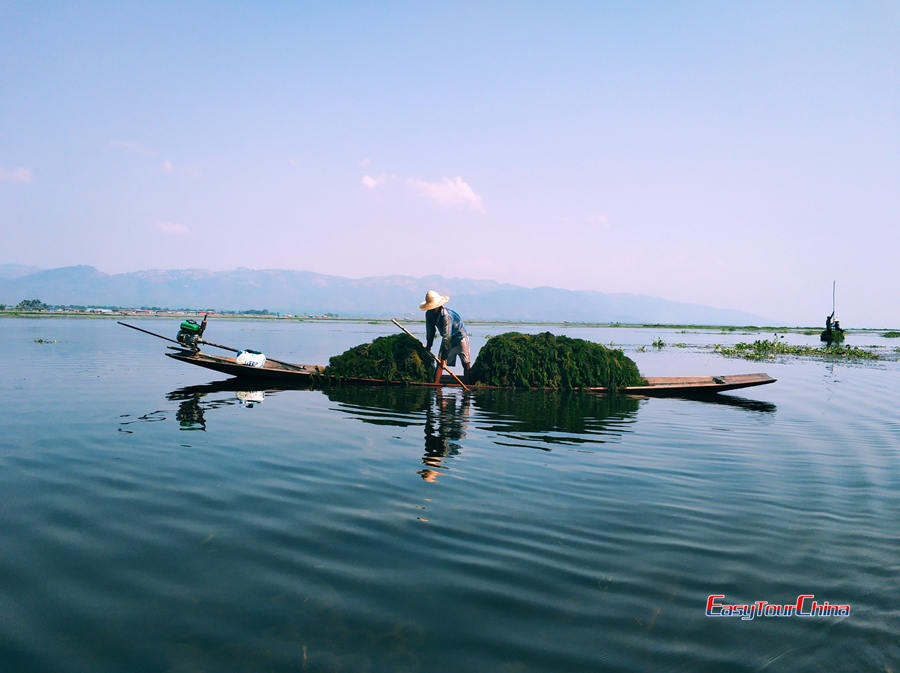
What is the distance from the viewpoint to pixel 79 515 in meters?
5.84

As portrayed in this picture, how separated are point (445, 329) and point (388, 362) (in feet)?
7.77

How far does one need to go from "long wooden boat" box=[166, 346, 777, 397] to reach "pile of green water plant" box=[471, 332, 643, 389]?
17.7 inches

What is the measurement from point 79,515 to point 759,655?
6659mm

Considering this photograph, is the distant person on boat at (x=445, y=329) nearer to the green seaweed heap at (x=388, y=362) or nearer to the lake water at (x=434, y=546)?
the green seaweed heap at (x=388, y=362)

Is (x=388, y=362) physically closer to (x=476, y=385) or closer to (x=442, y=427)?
→ (x=476, y=385)

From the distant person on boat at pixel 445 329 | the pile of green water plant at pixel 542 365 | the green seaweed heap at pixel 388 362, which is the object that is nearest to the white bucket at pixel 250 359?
the green seaweed heap at pixel 388 362

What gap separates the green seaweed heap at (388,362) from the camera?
17.6 meters

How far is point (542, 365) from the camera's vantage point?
1806 cm

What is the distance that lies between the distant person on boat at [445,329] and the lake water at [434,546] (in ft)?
19.5

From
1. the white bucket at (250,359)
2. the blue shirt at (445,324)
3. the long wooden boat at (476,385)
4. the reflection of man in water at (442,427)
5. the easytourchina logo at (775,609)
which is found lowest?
the reflection of man in water at (442,427)

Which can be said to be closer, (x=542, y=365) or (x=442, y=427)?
(x=442, y=427)

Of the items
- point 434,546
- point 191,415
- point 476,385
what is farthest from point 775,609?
point 476,385

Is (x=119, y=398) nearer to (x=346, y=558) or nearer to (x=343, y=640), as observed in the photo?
(x=346, y=558)

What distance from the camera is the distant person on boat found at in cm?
1666
